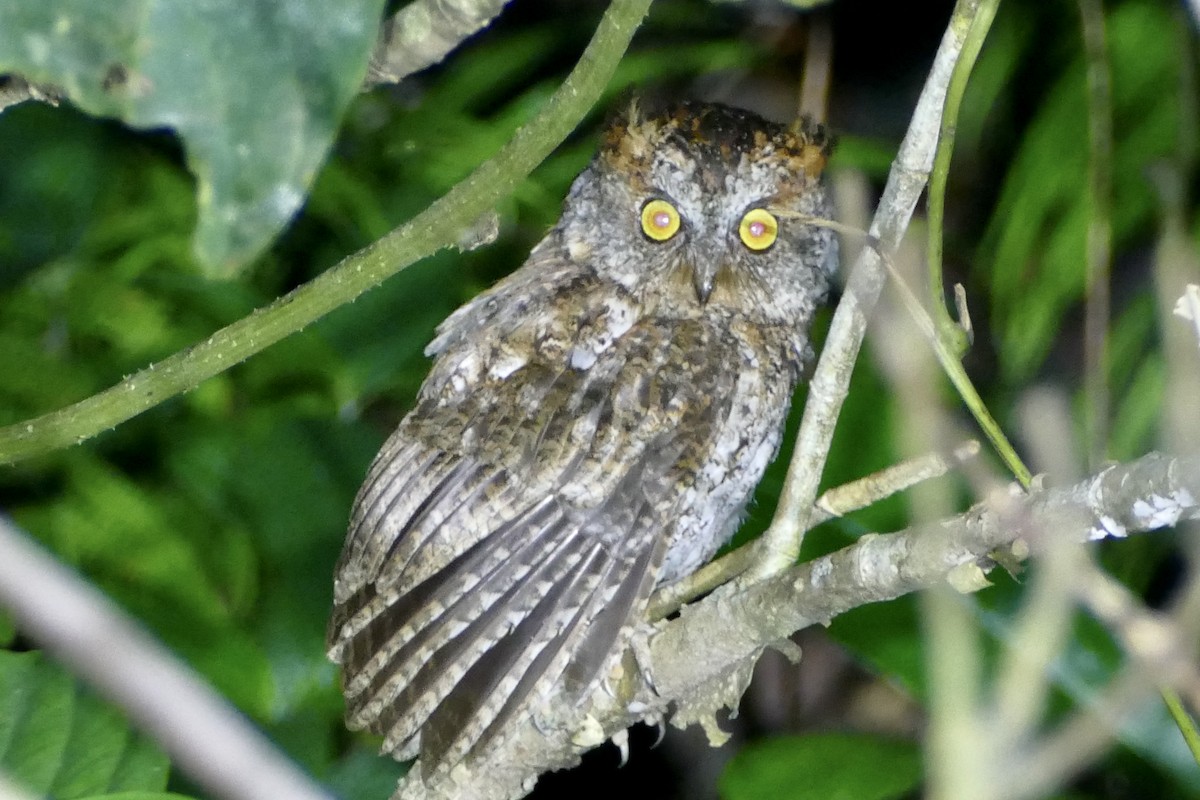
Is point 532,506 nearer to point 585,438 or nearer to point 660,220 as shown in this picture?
point 585,438

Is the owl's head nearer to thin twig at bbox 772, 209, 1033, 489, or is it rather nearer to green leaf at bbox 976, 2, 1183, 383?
green leaf at bbox 976, 2, 1183, 383

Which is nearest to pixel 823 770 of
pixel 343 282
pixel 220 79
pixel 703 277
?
pixel 703 277

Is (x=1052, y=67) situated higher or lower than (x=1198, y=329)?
higher

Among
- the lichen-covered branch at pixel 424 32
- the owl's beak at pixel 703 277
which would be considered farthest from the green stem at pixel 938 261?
the owl's beak at pixel 703 277

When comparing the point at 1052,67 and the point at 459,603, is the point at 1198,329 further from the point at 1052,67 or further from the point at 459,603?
the point at 1052,67

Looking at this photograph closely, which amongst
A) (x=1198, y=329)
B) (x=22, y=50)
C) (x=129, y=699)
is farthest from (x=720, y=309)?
(x=129, y=699)

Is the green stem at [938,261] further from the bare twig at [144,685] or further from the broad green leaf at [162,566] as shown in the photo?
Answer: the broad green leaf at [162,566]
